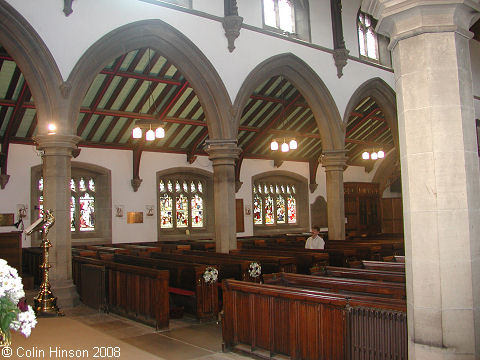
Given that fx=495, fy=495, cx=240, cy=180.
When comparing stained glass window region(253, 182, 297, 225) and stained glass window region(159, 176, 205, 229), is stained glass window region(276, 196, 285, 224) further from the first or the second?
stained glass window region(159, 176, 205, 229)

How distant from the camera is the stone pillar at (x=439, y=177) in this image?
320 cm

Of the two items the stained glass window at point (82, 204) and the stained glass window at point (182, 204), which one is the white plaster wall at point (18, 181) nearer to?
the stained glass window at point (82, 204)

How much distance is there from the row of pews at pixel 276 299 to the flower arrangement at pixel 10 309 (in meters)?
2.74

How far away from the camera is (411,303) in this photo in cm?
339

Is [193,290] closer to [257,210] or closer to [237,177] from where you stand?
[237,177]

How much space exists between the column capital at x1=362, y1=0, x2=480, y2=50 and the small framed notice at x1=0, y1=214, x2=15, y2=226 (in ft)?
37.9

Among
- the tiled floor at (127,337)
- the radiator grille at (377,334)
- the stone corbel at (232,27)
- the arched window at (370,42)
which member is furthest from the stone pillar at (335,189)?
the radiator grille at (377,334)

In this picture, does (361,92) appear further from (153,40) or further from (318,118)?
(153,40)

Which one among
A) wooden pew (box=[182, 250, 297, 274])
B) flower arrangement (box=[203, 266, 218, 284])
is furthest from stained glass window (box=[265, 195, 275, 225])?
flower arrangement (box=[203, 266, 218, 284])

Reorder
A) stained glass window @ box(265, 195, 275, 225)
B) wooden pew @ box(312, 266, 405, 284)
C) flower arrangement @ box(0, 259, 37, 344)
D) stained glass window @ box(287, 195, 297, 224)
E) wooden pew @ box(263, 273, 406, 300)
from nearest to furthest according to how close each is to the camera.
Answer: flower arrangement @ box(0, 259, 37, 344), wooden pew @ box(263, 273, 406, 300), wooden pew @ box(312, 266, 405, 284), stained glass window @ box(265, 195, 275, 225), stained glass window @ box(287, 195, 297, 224)

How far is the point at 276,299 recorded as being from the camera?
5.12 m

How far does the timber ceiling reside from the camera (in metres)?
11.6

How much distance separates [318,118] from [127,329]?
764cm

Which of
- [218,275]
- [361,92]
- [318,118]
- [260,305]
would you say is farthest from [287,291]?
[361,92]
